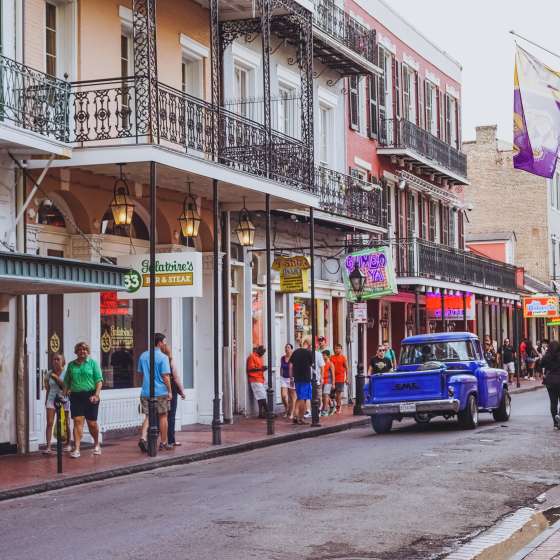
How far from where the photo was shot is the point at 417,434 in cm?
2038

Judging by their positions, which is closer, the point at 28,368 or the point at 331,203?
the point at 28,368

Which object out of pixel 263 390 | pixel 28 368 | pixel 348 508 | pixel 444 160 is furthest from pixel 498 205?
pixel 348 508

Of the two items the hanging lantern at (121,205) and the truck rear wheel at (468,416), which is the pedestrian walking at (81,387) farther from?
the truck rear wheel at (468,416)

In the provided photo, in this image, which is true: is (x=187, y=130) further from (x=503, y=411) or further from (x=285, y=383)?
(x=503, y=411)

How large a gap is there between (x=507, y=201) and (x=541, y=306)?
48.4 feet

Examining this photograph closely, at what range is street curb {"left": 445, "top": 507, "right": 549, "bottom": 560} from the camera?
30.1ft

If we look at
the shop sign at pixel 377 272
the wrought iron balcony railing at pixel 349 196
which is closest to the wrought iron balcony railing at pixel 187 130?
the wrought iron balcony railing at pixel 349 196

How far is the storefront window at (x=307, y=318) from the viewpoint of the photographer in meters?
28.7

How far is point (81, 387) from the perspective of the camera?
16750 mm

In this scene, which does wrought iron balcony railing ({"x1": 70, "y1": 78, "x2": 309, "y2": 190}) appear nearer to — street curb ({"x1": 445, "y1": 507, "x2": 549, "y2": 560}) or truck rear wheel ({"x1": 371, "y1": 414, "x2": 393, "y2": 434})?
truck rear wheel ({"x1": 371, "y1": 414, "x2": 393, "y2": 434})

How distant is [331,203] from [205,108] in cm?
882

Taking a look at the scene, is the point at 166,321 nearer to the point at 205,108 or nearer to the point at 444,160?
the point at 205,108

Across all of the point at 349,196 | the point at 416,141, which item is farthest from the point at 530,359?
the point at 349,196

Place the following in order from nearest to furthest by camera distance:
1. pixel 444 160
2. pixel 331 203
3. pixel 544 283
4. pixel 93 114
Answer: pixel 93 114, pixel 331 203, pixel 444 160, pixel 544 283
